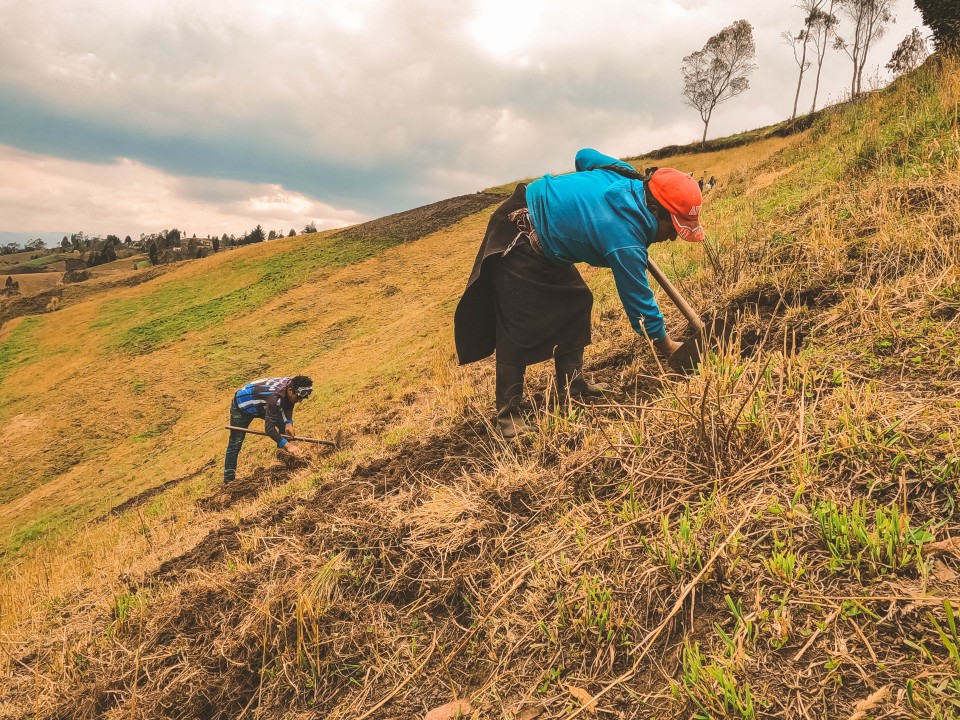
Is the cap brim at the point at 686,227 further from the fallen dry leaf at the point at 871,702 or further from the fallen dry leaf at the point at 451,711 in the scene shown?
the fallen dry leaf at the point at 451,711

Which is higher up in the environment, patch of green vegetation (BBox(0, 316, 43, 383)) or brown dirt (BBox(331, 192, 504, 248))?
brown dirt (BBox(331, 192, 504, 248))

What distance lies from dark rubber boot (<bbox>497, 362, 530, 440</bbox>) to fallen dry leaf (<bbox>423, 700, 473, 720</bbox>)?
1.69 m

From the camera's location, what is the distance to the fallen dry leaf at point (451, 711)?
1.48 m

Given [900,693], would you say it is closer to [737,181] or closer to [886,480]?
[886,480]

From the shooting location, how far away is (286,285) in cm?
2031

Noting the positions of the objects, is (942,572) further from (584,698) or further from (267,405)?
(267,405)

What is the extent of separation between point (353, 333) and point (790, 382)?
44.8ft

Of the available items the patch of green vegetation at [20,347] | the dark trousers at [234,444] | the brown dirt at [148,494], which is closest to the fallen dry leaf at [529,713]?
the dark trousers at [234,444]

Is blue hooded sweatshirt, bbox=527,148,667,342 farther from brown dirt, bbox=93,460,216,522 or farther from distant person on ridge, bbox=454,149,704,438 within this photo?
brown dirt, bbox=93,460,216,522

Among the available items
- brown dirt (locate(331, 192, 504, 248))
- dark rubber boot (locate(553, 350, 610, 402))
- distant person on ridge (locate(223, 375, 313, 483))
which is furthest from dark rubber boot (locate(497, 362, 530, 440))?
brown dirt (locate(331, 192, 504, 248))

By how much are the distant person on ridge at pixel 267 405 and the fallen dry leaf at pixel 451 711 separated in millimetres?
5323

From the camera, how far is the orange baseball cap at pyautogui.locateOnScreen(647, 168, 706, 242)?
2598 millimetres

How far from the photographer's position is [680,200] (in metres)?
2.59

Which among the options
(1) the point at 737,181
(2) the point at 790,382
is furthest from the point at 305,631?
(1) the point at 737,181
